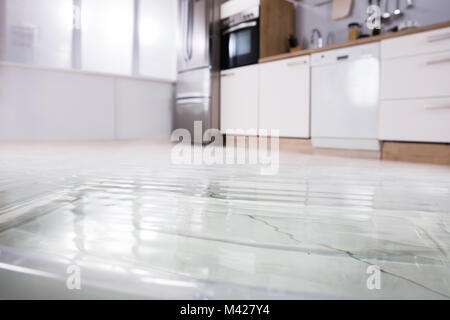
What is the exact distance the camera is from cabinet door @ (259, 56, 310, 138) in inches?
119

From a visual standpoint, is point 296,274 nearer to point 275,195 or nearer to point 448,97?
point 275,195

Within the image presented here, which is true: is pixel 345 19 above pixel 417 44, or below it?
above

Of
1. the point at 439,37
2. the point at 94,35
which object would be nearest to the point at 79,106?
the point at 94,35

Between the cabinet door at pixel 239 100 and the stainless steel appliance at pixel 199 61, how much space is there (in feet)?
0.38

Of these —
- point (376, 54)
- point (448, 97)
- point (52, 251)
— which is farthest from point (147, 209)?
point (376, 54)

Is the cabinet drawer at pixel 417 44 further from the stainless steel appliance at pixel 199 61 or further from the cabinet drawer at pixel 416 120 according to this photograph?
the stainless steel appliance at pixel 199 61

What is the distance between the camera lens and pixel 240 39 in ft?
12.1

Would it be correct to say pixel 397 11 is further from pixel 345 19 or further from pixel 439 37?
pixel 439 37

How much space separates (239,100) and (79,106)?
2.00 meters

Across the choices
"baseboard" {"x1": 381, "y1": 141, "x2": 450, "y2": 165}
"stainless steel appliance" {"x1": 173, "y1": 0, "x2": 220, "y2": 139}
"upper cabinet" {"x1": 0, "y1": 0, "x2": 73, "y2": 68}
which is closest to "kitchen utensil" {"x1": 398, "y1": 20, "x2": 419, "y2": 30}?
"baseboard" {"x1": 381, "y1": 141, "x2": 450, "y2": 165}

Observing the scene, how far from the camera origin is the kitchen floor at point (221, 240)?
451 mm

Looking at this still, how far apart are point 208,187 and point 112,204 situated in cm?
38

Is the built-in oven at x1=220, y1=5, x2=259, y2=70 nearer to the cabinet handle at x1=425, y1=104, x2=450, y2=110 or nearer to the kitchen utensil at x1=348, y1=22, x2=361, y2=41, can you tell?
the kitchen utensil at x1=348, y1=22, x2=361, y2=41
